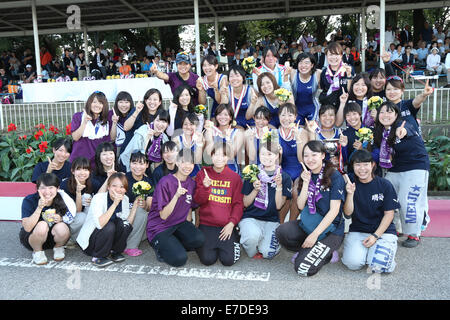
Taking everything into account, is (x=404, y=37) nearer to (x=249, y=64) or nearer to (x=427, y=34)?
(x=427, y=34)

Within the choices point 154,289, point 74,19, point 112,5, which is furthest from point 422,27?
point 154,289

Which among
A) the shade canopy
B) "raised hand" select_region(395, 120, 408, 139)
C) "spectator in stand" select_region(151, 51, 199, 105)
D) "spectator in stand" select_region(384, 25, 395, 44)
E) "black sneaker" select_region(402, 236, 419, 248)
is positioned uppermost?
the shade canopy

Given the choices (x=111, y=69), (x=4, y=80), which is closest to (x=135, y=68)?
(x=111, y=69)

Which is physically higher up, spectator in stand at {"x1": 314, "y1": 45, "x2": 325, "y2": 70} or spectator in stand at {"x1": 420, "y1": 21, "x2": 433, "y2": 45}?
spectator in stand at {"x1": 420, "y1": 21, "x2": 433, "y2": 45}

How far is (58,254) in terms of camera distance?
4.66m

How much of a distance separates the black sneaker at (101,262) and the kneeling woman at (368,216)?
258 cm

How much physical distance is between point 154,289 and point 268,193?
1682 mm

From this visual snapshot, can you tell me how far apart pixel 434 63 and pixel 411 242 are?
11.3 metres

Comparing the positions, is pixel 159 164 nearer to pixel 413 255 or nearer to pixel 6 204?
pixel 6 204

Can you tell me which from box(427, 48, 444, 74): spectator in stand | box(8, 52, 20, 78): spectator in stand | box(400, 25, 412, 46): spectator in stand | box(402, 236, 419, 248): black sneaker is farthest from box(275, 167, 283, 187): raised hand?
box(8, 52, 20, 78): spectator in stand

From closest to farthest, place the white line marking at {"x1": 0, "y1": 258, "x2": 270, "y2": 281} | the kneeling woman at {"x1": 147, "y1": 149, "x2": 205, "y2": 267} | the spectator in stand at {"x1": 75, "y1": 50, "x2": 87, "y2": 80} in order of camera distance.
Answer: the white line marking at {"x1": 0, "y1": 258, "x2": 270, "y2": 281} → the kneeling woman at {"x1": 147, "y1": 149, "x2": 205, "y2": 267} → the spectator in stand at {"x1": 75, "y1": 50, "x2": 87, "y2": 80}

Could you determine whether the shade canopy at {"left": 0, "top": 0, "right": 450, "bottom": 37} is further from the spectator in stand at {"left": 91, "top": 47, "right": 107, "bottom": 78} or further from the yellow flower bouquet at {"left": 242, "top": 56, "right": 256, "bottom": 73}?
the yellow flower bouquet at {"left": 242, "top": 56, "right": 256, "bottom": 73}

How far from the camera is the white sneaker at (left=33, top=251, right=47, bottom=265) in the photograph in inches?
177

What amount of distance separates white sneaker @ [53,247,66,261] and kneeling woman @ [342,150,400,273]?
3.19 metres
